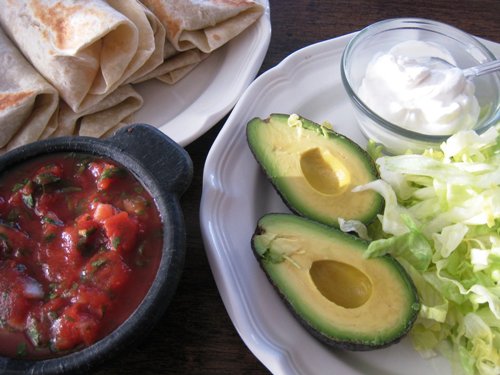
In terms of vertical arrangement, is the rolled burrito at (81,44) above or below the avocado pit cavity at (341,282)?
above

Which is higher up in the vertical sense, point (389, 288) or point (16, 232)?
point (16, 232)

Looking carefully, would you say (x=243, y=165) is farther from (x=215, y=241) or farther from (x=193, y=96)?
(x=193, y=96)

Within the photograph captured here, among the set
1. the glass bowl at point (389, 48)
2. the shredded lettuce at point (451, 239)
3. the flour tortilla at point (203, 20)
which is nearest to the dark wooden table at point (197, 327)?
the flour tortilla at point (203, 20)

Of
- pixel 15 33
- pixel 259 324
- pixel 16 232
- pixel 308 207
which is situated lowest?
pixel 259 324

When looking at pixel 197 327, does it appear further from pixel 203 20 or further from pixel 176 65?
pixel 203 20

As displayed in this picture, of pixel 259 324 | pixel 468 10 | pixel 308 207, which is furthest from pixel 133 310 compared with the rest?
pixel 468 10

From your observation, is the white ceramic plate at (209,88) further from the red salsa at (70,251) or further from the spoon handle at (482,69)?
the spoon handle at (482,69)
